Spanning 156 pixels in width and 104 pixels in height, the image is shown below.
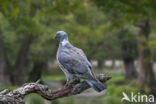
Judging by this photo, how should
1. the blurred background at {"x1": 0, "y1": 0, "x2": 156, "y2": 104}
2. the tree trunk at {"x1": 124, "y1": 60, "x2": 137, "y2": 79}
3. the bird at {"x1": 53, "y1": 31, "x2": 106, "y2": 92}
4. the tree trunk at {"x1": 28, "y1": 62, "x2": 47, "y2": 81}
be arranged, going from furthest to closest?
the tree trunk at {"x1": 124, "y1": 60, "x2": 137, "y2": 79} → the tree trunk at {"x1": 28, "y1": 62, "x2": 47, "y2": 81} → the blurred background at {"x1": 0, "y1": 0, "x2": 156, "y2": 104} → the bird at {"x1": 53, "y1": 31, "x2": 106, "y2": 92}

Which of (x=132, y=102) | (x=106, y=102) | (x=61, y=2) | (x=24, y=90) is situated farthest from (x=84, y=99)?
(x=61, y=2)

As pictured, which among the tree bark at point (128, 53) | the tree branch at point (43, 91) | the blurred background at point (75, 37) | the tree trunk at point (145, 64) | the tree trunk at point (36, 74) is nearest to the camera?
the tree branch at point (43, 91)

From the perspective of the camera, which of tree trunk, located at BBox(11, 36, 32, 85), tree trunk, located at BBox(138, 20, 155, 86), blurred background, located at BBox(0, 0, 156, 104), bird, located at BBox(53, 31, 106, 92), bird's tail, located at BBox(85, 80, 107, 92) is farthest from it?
tree trunk, located at BBox(138, 20, 155, 86)

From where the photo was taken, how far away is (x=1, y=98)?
279 centimetres

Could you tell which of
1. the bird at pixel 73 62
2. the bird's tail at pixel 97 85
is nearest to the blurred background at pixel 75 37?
the bird at pixel 73 62

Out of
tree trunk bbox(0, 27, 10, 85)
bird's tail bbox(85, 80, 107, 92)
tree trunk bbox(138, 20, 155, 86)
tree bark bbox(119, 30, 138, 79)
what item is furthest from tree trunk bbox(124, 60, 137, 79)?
bird's tail bbox(85, 80, 107, 92)

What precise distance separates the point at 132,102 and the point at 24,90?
4.98 feet

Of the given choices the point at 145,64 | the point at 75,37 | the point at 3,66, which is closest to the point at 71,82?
the point at 75,37

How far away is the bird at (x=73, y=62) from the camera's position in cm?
254

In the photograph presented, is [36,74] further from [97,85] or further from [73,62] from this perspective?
[97,85]

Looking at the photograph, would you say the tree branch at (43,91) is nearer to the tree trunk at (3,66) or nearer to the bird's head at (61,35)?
the bird's head at (61,35)

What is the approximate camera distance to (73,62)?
262cm

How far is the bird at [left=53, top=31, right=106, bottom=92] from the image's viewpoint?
2.54 metres

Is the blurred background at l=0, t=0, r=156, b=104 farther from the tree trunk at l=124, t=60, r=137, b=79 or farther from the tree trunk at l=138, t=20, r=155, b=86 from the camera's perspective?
the tree trunk at l=124, t=60, r=137, b=79
